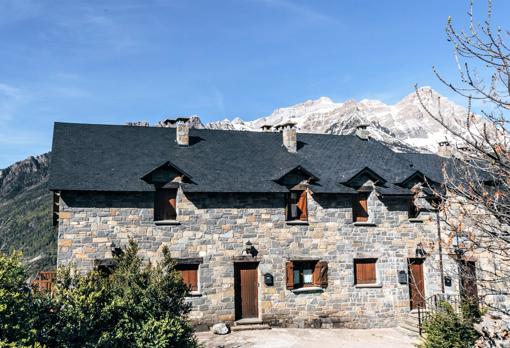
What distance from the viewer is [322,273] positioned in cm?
1828

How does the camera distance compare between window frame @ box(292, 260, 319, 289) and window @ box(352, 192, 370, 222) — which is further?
window @ box(352, 192, 370, 222)

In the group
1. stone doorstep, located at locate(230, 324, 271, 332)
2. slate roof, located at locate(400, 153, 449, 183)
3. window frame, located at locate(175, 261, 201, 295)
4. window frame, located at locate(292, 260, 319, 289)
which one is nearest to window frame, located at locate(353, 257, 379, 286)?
window frame, located at locate(292, 260, 319, 289)

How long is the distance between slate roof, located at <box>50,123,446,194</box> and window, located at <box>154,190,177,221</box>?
625 mm

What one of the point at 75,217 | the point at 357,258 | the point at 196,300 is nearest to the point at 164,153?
the point at 75,217

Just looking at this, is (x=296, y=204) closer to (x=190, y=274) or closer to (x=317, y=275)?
(x=317, y=275)

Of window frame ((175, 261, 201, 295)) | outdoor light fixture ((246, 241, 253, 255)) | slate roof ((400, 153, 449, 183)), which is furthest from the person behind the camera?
slate roof ((400, 153, 449, 183))

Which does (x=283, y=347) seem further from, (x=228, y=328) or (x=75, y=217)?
(x=75, y=217)

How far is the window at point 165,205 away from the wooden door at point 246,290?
3117mm

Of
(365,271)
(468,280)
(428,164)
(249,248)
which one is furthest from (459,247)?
(428,164)

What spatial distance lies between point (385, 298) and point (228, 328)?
6536 millimetres

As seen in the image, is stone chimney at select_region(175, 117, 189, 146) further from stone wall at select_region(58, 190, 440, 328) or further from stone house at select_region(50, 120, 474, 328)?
stone wall at select_region(58, 190, 440, 328)

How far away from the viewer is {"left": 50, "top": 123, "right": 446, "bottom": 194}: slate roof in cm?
1719

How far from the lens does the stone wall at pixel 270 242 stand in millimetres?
16469

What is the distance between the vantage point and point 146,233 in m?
16.9
